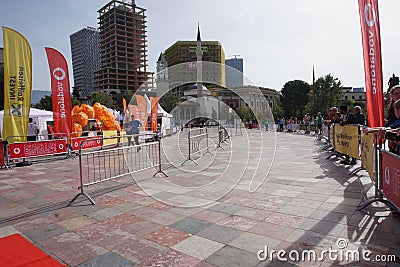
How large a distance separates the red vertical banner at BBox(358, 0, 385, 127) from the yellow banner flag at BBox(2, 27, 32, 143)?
448 inches

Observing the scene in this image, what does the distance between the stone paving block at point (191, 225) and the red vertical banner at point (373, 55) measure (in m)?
3.87

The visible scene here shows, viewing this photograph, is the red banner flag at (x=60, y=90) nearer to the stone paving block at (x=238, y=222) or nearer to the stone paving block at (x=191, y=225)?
the stone paving block at (x=191, y=225)

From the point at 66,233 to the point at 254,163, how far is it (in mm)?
6742

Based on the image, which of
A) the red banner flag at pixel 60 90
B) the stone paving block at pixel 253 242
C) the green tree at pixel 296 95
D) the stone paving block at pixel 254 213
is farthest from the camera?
the green tree at pixel 296 95

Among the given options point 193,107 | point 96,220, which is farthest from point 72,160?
point 96,220

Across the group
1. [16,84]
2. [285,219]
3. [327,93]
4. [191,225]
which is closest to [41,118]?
[16,84]

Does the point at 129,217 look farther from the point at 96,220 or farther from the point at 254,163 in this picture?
the point at 254,163

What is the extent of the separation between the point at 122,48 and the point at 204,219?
5295 inches

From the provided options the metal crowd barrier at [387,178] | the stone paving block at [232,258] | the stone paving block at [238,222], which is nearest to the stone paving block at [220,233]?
the stone paving block at [238,222]

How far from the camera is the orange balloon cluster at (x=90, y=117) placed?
19.3 meters

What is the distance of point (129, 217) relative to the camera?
451cm

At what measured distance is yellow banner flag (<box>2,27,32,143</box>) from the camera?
33.5 ft

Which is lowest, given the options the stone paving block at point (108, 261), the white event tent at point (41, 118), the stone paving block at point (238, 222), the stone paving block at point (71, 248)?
the stone paving block at point (108, 261)

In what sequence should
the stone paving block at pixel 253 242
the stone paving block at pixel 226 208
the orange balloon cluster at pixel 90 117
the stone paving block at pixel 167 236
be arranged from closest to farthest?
the stone paving block at pixel 253 242 → the stone paving block at pixel 167 236 → the stone paving block at pixel 226 208 → the orange balloon cluster at pixel 90 117
